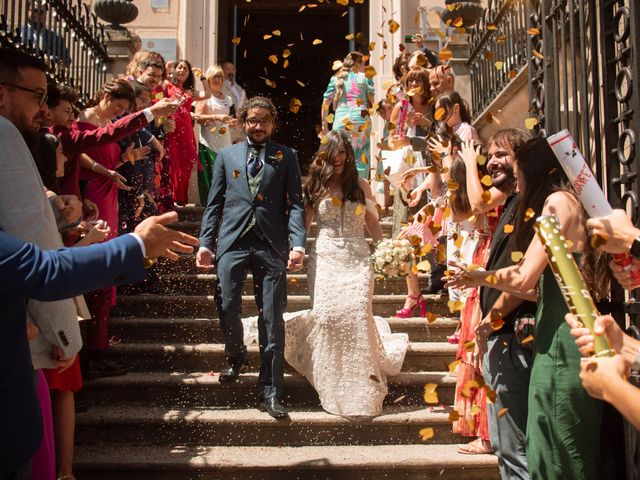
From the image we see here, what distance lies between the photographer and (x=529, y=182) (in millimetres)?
2975

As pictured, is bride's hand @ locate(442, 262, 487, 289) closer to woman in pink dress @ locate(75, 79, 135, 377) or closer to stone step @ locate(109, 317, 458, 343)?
stone step @ locate(109, 317, 458, 343)

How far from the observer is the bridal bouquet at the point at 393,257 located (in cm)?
603

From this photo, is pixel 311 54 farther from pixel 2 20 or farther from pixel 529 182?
pixel 529 182

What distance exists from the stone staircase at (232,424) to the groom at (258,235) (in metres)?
0.24

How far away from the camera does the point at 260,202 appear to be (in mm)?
5004

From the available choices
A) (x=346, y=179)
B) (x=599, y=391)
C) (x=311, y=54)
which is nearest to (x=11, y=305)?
(x=599, y=391)

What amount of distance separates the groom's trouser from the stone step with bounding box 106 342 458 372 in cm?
33

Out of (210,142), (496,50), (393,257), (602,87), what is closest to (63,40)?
(210,142)

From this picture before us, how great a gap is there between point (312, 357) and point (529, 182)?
7.97 feet

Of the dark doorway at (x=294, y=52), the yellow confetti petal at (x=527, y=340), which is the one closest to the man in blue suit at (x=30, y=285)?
the yellow confetti petal at (x=527, y=340)

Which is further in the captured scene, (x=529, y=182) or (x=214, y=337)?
(x=214, y=337)

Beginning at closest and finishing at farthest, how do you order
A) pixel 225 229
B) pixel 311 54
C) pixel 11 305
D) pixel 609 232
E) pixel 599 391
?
1. pixel 599 391
2. pixel 11 305
3. pixel 609 232
4. pixel 225 229
5. pixel 311 54

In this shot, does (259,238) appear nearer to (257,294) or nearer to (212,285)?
(257,294)

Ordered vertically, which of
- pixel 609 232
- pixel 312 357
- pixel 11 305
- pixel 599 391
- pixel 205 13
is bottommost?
pixel 312 357
